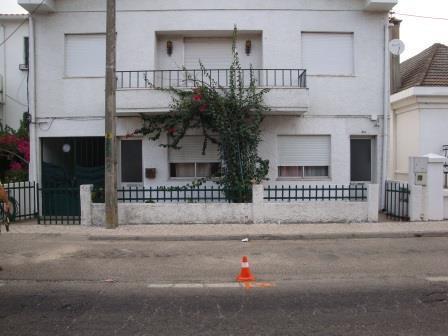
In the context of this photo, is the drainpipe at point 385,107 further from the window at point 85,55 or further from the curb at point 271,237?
the window at point 85,55

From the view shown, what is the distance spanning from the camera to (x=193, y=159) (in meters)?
14.4

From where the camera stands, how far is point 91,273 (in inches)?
314

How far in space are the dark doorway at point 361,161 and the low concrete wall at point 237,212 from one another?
2610mm

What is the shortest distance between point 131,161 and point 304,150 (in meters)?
5.23

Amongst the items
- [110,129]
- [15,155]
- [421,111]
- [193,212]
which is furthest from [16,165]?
[421,111]

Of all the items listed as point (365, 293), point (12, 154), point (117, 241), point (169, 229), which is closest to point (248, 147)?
point (169, 229)

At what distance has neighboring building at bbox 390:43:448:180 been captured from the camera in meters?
15.0

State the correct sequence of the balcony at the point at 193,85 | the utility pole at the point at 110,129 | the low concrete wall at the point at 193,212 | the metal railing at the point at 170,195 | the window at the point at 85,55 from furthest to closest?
the window at the point at 85,55 → the balcony at the point at 193,85 → the metal railing at the point at 170,195 → the low concrete wall at the point at 193,212 → the utility pole at the point at 110,129

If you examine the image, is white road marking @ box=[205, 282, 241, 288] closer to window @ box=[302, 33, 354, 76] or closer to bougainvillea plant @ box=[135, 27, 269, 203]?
bougainvillea plant @ box=[135, 27, 269, 203]

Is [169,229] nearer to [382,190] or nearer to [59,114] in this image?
[59,114]

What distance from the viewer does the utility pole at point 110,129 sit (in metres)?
11.7

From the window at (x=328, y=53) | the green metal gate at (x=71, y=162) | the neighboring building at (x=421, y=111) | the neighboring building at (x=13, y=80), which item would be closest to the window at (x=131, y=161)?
the green metal gate at (x=71, y=162)

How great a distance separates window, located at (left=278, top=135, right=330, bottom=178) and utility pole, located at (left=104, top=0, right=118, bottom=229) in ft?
16.8

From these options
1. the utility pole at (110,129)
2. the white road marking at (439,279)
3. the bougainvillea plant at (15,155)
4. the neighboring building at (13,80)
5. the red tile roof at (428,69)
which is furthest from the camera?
the neighboring building at (13,80)
